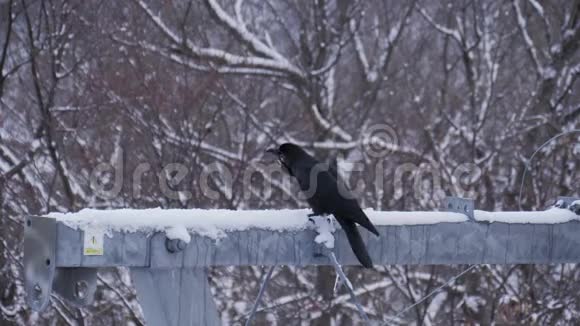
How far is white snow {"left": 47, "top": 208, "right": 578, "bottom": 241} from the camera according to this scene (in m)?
2.54

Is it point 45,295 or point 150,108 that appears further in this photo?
point 150,108

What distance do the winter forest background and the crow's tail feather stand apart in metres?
4.77

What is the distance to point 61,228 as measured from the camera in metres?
2.44

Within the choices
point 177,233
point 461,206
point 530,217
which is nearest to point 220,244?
point 177,233

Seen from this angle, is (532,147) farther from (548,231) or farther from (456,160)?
(548,231)

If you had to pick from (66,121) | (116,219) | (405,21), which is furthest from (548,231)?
(405,21)

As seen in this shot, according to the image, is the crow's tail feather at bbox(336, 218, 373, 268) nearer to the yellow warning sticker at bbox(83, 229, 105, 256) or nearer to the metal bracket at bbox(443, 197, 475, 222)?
the metal bracket at bbox(443, 197, 475, 222)

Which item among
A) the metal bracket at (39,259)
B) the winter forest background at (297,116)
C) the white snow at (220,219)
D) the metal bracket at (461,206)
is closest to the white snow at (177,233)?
the white snow at (220,219)

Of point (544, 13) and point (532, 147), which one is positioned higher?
point (544, 13)

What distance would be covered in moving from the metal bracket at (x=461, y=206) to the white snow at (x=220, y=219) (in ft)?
0.08

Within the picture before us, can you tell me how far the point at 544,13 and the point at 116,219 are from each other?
8937mm

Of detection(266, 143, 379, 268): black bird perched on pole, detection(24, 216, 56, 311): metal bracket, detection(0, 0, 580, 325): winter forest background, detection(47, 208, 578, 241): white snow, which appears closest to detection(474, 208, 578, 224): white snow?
detection(47, 208, 578, 241): white snow

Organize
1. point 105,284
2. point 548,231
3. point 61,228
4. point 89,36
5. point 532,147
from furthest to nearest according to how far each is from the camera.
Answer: point 532,147 → point 89,36 → point 105,284 → point 548,231 → point 61,228

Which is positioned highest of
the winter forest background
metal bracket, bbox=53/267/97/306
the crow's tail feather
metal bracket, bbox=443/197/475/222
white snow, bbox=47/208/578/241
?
the winter forest background
